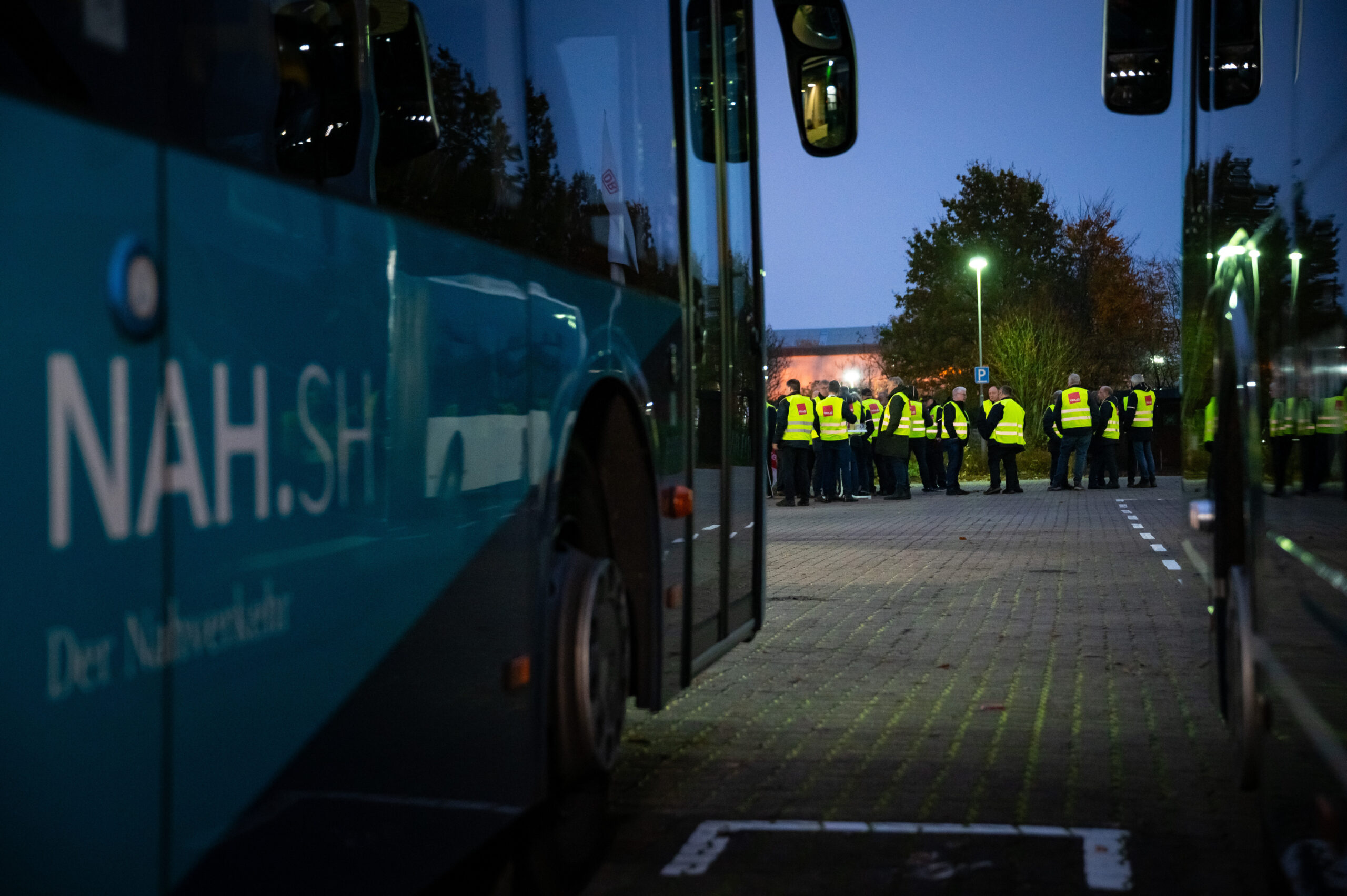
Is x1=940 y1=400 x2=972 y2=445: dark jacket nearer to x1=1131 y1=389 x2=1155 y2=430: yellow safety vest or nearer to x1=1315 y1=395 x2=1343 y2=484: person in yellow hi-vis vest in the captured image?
x1=1131 y1=389 x2=1155 y2=430: yellow safety vest

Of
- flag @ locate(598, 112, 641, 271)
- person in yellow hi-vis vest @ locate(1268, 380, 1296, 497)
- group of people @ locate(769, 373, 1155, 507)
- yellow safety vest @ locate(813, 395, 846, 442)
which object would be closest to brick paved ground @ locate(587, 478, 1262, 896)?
person in yellow hi-vis vest @ locate(1268, 380, 1296, 497)

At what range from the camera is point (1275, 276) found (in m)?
3.16

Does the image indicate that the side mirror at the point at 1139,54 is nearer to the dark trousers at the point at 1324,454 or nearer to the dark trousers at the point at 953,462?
the dark trousers at the point at 1324,454

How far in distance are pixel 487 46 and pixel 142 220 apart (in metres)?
1.50

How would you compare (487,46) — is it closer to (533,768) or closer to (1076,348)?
(533,768)

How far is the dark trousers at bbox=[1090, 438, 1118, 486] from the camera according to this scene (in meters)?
29.0

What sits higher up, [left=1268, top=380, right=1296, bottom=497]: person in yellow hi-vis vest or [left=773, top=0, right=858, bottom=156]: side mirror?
[left=773, top=0, right=858, bottom=156]: side mirror

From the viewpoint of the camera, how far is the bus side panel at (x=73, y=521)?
1767 millimetres

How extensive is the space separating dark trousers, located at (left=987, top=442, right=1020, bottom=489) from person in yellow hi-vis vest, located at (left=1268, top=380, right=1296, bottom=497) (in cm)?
2525

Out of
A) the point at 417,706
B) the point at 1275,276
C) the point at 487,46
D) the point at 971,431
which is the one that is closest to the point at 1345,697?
the point at 1275,276

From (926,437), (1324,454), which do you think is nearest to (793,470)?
(926,437)

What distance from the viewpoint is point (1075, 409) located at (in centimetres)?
2828

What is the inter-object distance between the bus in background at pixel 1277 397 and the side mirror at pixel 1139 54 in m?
0.18

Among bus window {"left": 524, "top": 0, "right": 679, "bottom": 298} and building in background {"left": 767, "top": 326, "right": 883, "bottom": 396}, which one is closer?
bus window {"left": 524, "top": 0, "right": 679, "bottom": 298}
